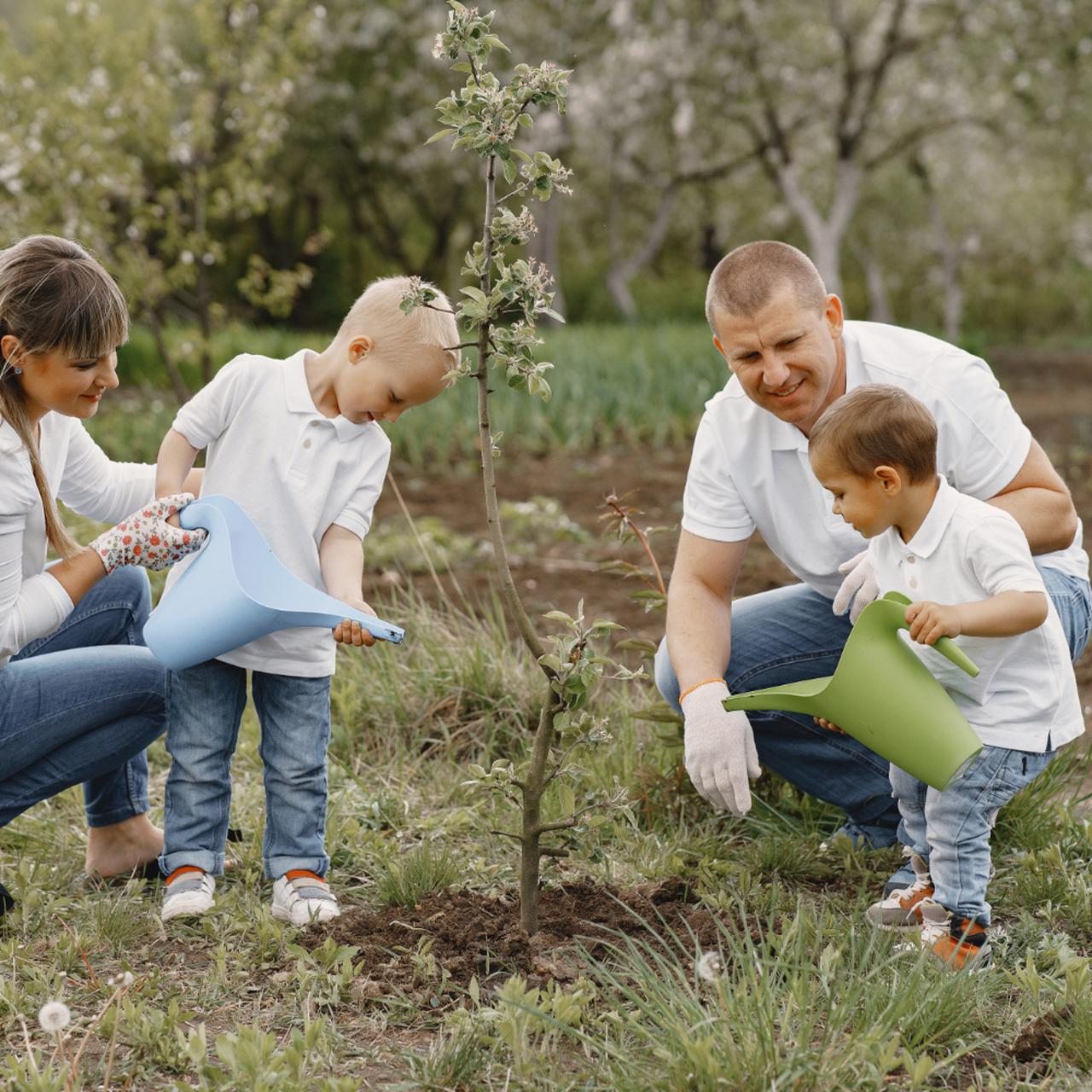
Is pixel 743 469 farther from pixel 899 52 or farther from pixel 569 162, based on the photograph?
pixel 569 162

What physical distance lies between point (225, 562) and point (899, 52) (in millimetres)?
12521

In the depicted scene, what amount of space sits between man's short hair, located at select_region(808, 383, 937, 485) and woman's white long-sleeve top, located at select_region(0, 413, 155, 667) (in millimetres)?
1329

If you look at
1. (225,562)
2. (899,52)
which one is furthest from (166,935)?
(899,52)

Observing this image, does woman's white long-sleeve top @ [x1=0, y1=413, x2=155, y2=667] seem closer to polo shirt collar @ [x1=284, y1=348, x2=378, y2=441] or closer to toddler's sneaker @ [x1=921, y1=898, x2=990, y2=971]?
polo shirt collar @ [x1=284, y1=348, x2=378, y2=441]

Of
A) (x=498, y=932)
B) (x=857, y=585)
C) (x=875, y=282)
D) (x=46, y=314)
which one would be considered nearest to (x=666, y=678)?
(x=857, y=585)

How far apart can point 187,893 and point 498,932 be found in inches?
23.4

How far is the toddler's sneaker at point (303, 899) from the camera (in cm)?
222

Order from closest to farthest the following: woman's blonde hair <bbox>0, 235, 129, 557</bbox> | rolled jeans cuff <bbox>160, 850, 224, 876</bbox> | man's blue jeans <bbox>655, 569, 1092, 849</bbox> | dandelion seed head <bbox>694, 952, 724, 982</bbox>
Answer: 1. dandelion seed head <bbox>694, 952, 724, 982</bbox>
2. woman's blonde hair <bbox>0, 235, 129, 557</bbox>
3. rolled jeans cuff <bbox>160, 850, 224, 876</bbox>
4. man's blue jeans <bbox>655, 569, 1092, 849</bbox>

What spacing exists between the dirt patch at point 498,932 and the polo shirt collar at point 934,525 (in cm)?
66

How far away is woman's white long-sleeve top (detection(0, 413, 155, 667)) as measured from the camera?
6.95ft

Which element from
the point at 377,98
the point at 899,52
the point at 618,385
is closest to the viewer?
the point at 618,385

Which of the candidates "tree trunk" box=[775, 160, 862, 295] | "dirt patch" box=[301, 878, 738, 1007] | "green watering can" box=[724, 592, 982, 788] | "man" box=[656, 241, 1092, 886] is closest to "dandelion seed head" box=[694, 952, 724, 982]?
"dirt patch" box=[301, 878, 738, 1007]

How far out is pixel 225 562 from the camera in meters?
2.04

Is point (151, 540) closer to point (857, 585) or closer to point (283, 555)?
point (283, 555)
